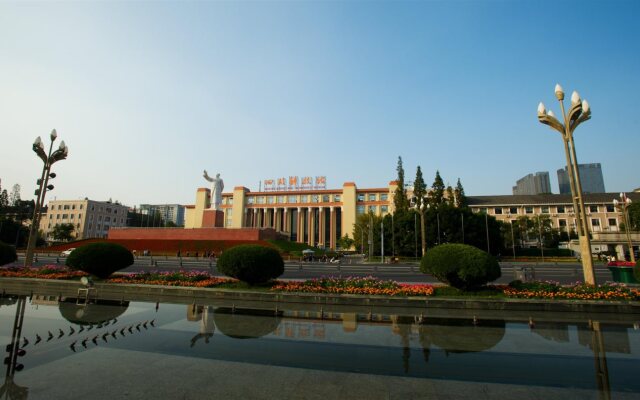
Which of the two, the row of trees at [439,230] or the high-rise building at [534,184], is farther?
the high-rise building at [534,184]

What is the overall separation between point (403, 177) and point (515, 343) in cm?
6347

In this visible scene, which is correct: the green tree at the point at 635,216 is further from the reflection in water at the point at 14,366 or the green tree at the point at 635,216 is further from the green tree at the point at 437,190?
the reflection in water at the point at 14,366

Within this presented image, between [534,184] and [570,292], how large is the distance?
213m

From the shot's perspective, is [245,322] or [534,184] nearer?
[245,322]

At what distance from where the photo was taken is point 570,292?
34.6 ft

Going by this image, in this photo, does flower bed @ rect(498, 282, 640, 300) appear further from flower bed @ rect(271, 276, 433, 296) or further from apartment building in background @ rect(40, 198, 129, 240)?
apartment building in background @ rect(40, 198, 129, 240)

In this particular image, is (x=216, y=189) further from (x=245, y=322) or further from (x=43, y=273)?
(x=245, y=322)

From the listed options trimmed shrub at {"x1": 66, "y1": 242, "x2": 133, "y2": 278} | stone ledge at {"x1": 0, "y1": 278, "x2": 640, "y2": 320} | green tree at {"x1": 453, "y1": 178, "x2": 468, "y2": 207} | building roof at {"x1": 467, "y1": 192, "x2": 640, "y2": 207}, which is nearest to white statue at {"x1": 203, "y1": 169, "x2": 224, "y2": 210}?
trimmed shrub at {"x1": 66, "y1": 242, "x2": 133, "y2": 278}

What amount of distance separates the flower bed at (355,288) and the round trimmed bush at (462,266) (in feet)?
2.59

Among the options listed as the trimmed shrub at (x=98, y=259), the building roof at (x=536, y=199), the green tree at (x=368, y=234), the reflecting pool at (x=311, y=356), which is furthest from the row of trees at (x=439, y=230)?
the reflecting pool at (x=311, y=356)

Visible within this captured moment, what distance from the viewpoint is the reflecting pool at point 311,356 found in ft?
13.2

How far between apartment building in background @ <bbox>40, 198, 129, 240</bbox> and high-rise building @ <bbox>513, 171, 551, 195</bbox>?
198m

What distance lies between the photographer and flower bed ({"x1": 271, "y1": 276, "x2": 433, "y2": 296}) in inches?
441

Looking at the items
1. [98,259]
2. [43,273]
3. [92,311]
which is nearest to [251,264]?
[92,311]
